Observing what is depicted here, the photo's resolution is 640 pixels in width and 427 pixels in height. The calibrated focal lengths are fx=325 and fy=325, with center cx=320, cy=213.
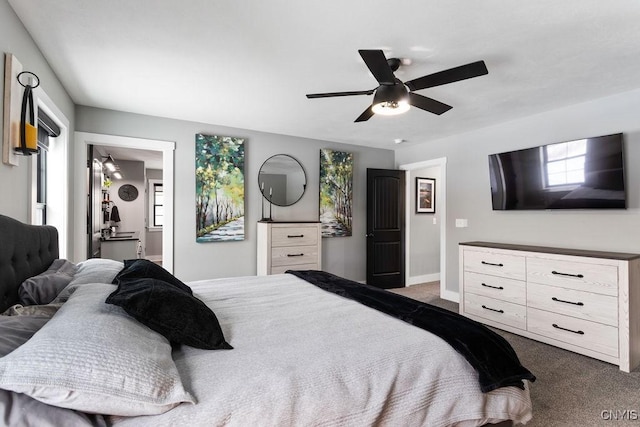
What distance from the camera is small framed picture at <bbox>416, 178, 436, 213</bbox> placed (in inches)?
228

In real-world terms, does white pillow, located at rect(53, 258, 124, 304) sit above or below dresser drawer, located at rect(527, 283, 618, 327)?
above

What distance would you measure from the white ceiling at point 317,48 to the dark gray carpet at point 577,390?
2.34 metres

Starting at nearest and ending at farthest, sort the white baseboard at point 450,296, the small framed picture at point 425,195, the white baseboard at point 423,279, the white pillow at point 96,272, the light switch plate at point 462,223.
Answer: the white pillow at point 96,272, the light switch plate at point 462,223, the white baseboard at point 450,296, the white baseboard at point 423,279, the small framed picture at point 425,195

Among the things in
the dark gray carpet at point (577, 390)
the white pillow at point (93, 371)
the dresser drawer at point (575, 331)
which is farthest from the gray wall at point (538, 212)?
the white pillow at point (93, 371)

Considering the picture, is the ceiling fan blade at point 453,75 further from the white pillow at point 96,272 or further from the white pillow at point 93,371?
the white pillow at point 96,272

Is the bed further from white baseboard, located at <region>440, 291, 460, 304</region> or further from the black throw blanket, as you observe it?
white baseboard, located at <region>440, 291, 460, 304</region>

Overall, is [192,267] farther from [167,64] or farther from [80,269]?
[167,64]

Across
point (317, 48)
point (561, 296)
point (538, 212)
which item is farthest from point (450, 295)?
point (317, 48)

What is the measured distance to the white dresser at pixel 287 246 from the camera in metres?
4.11

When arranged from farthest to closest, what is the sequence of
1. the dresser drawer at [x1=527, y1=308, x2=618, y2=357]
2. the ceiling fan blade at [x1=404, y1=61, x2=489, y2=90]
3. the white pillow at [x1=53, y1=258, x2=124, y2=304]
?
the dresser drawer at [x1=527, y1=308, x2=618, y2=357] → the ceiling fan blade at [x1=404, y1=61, x2=489, y2=90] → the white pillow at [x1=53, y1=258, x2=124, y2=304]

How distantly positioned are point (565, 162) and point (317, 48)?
2.77 m

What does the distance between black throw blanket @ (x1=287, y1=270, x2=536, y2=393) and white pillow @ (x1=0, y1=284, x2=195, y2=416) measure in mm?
1114

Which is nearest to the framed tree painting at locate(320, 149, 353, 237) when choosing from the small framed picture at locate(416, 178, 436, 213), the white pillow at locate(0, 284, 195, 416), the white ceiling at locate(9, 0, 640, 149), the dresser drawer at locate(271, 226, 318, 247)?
the dresser drawer at locate(271, 226, 318, 247)

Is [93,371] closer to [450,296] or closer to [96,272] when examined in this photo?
[96,272]
